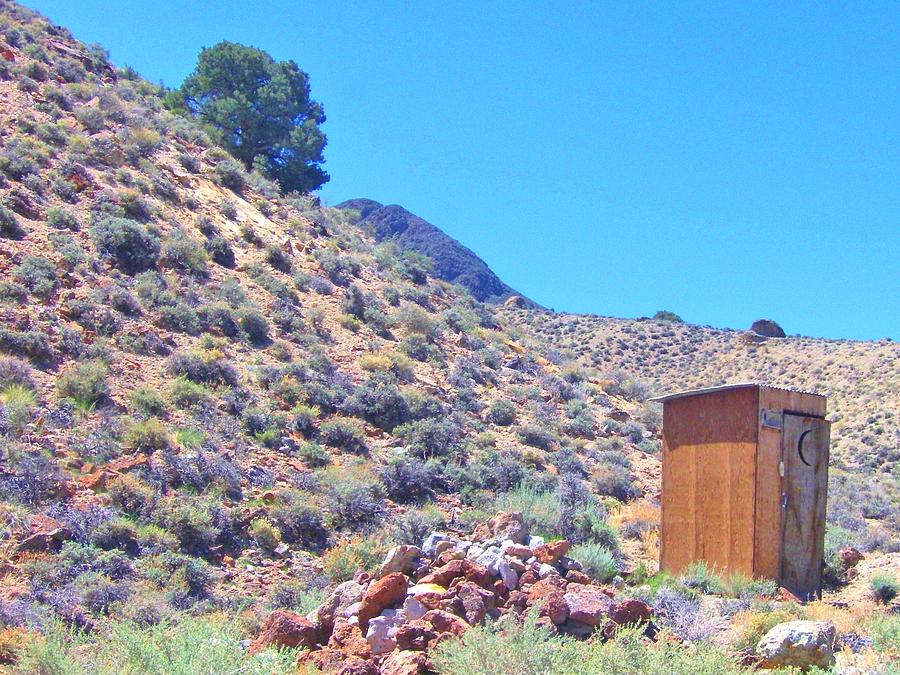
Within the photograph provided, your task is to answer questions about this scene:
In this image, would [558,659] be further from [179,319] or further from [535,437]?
[179,319]

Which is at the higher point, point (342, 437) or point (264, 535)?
point (342, 437)

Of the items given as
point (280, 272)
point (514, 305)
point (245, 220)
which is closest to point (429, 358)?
point (280, 272)

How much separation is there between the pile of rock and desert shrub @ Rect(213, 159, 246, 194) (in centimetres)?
1989

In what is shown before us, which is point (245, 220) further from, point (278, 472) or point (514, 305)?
point (514, 305)

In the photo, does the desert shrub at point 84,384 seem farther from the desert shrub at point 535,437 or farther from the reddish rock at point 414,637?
the desert shrub at point 535,437

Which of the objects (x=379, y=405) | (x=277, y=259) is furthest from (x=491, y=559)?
(x=277, y=259)

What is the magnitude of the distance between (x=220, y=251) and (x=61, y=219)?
12.7 ft

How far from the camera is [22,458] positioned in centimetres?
1036

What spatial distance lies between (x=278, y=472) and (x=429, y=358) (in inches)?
308

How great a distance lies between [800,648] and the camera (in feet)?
20.6

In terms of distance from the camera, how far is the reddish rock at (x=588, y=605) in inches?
258

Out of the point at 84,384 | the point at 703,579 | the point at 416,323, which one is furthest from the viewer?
Result: the point at 416,323

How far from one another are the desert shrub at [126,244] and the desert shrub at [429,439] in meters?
6.88

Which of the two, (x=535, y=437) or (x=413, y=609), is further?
(x=535, y=437)
